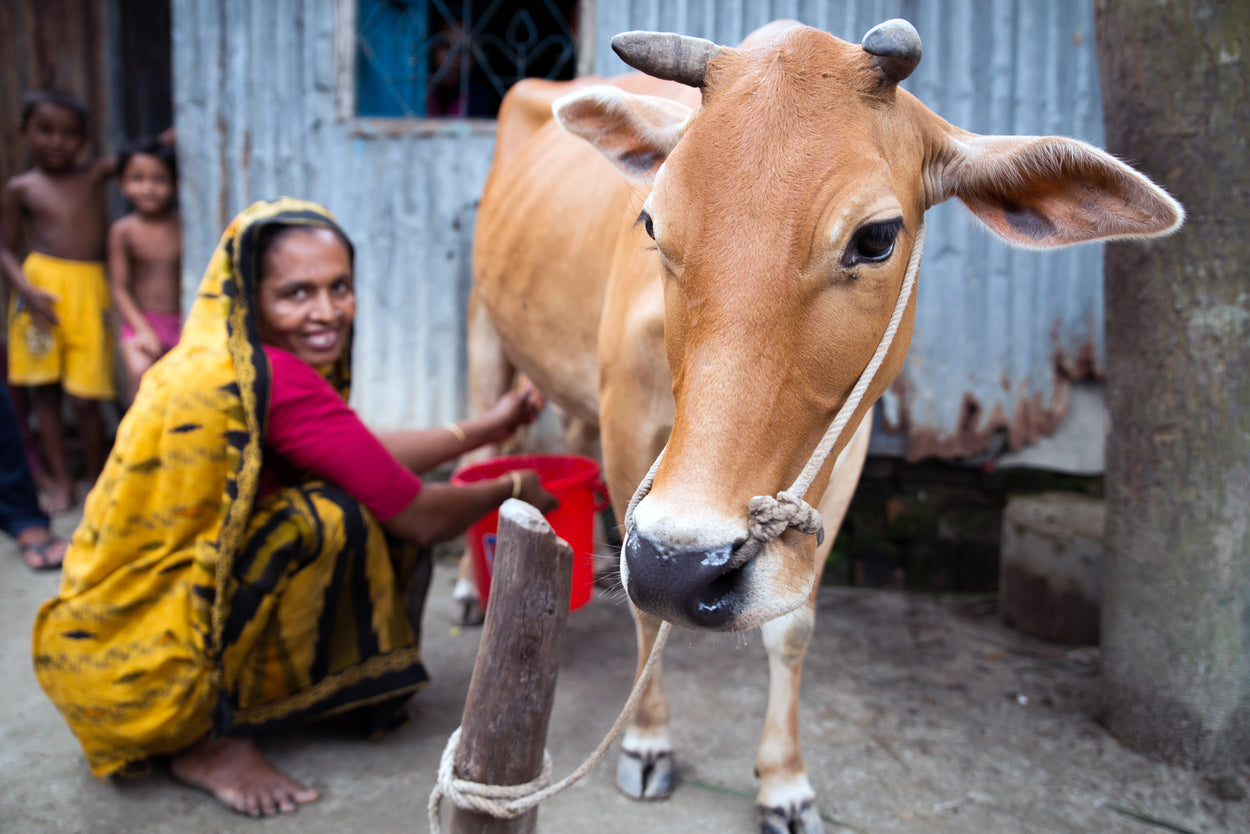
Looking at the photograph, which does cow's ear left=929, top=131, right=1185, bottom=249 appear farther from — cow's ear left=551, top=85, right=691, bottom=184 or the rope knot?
the rope knot

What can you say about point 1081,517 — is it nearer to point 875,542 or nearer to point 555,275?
point 875,542

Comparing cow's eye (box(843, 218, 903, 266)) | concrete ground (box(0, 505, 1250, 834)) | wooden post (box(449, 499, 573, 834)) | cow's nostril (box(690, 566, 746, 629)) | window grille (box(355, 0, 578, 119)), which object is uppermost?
window grille (box(355, 0, 578, 119))

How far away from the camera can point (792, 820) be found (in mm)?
2344

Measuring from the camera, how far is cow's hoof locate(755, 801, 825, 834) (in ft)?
7.63

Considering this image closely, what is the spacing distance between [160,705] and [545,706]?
1295 mm

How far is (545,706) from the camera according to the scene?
162 cm

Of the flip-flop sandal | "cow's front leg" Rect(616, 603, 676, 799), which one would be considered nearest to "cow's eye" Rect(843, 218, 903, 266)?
"cow's front leg" Rect(616, 603, 676, 799)

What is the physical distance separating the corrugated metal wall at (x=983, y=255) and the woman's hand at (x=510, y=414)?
1.79 m

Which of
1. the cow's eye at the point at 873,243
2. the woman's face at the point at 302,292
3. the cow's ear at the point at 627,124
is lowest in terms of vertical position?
the woman's face at the point at 302,292

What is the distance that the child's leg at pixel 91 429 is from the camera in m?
5.20

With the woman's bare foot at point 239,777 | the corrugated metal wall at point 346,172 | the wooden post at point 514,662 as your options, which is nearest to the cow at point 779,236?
the wooden post at point 514,662

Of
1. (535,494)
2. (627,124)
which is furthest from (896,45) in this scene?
(535,494)

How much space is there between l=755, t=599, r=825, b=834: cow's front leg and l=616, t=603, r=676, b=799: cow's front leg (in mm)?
283

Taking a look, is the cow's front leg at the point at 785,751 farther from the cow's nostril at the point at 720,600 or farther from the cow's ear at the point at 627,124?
the cow's ear at the point at 627,124
